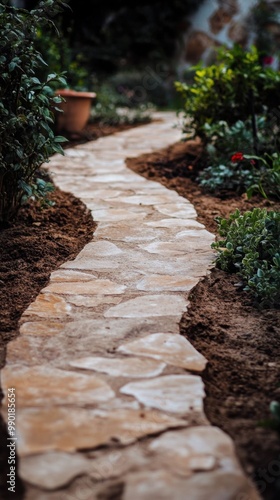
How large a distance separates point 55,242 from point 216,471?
194 centimetres

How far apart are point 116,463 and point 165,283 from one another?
1.25 meters

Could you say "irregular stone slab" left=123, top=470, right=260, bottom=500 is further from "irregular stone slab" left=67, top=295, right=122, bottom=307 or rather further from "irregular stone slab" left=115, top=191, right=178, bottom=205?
"irregular stone slab" left=115, top=191, right=178, bottom=205

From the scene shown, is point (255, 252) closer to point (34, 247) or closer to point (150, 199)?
point (34, 247)

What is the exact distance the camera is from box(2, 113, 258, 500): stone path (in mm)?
1409

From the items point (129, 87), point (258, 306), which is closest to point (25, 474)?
point (258, 306)

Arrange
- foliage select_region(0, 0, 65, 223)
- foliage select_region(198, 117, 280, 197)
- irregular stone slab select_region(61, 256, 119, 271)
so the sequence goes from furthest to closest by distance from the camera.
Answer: foliage select_region(198, 117, 280, 197) < foliage select_region(0, 0, 65, 223) < irregular stone slab select_region(61, 256, 119, 271)

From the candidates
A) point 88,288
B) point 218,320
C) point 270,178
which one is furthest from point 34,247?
point 270,178

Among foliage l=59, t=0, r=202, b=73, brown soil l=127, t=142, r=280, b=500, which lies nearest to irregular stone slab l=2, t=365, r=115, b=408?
brown soil l=127, t=142, r=280, b=500

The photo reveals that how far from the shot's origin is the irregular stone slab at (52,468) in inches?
55.0

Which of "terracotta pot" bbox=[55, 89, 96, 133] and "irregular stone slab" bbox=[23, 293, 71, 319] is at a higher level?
"terracotta pot" bbox=[55, 89, 96, 133]

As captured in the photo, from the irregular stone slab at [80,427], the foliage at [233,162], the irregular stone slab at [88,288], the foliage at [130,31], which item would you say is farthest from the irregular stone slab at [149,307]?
the foliage at [130,31]

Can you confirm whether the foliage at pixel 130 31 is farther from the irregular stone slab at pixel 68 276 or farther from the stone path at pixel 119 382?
the irregular stone slab at pixel 68 276

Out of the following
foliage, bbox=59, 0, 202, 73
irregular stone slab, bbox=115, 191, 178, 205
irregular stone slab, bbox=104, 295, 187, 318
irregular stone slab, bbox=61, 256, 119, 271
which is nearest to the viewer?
irregular stone slab, bbox=104, 295, 187, 318

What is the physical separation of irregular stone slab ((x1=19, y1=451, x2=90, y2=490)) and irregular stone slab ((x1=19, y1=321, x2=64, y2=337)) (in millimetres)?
704
